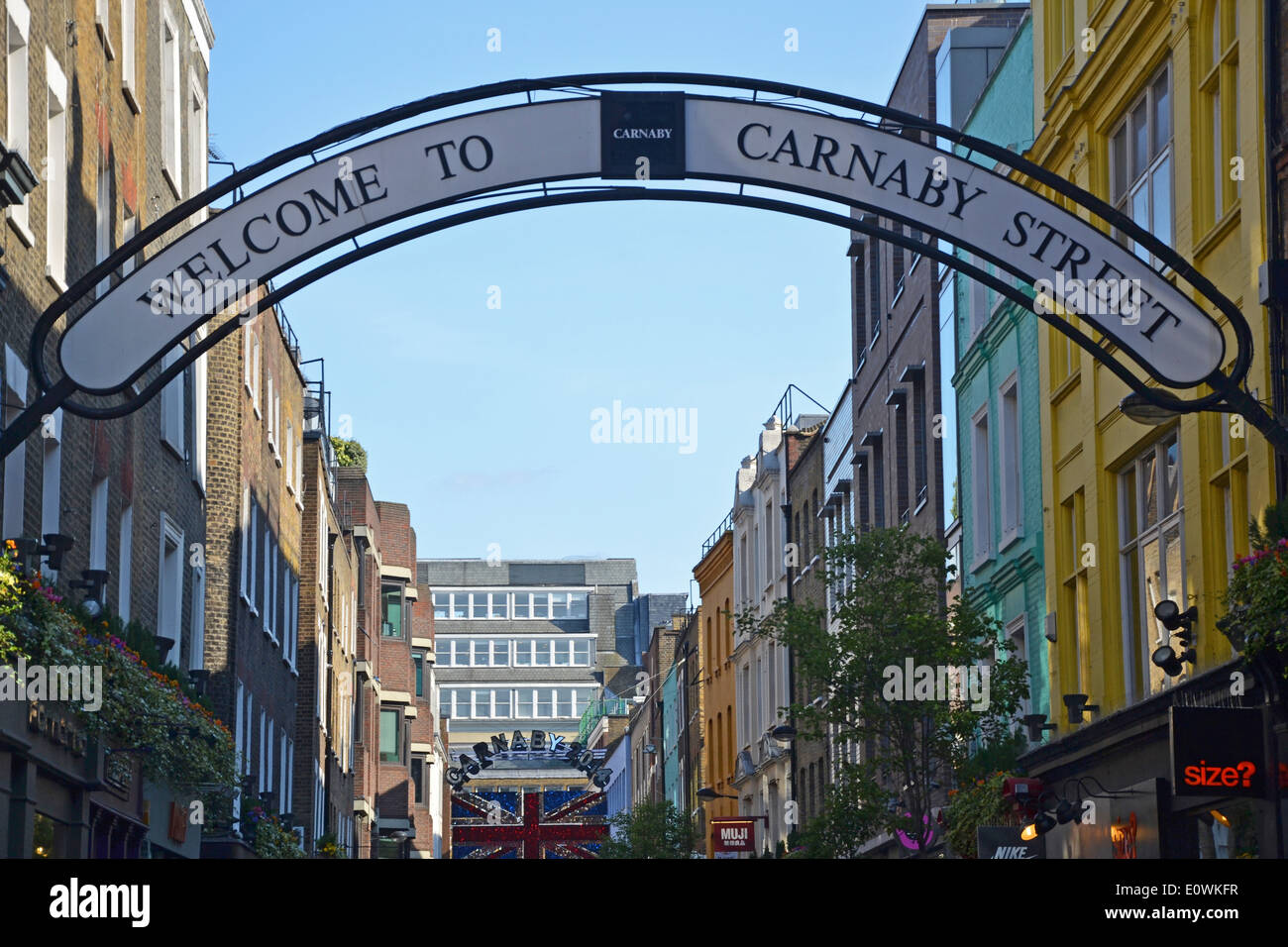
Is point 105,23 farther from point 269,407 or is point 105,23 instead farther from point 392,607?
point 392,607

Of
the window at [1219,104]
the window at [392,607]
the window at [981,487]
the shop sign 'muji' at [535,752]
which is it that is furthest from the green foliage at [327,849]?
the shop sign 'muji' at [535,752]

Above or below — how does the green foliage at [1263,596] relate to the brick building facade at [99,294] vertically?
below

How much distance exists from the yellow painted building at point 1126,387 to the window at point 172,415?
37.1 feet

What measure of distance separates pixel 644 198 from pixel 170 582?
15456 millimetres

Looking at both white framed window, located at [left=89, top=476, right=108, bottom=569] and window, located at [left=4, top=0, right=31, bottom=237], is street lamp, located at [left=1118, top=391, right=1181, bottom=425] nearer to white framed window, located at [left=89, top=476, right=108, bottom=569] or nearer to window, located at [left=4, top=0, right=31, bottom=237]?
window, located at [left=4, top=0, right=31, bottom=237]

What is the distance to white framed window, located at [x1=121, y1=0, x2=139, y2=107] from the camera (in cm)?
2250

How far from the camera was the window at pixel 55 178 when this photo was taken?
60.2 feet

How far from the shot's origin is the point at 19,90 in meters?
17.1

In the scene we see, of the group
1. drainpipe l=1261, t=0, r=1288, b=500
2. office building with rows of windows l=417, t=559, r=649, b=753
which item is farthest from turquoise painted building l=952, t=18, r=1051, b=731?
office building with rows of windows l=417, t=559, r=649, b=753

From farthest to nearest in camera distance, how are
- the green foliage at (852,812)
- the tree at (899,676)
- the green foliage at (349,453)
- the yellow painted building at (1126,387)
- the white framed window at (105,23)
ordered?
the green foliage at (349,453) < the green foliage at (852,812) < the tree at (899,676) < the white framed window at (105,23) < the yellow painted building at (1126,387)

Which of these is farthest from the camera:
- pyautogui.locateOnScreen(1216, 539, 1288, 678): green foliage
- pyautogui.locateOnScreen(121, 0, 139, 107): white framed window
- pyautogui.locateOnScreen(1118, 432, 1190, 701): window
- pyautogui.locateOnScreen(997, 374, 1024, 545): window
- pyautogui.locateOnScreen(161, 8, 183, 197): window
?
pyautogui.locateOnScreen(161, 8, 183, 197): window

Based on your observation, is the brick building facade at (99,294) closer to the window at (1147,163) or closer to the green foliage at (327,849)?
the window at (1147,163)

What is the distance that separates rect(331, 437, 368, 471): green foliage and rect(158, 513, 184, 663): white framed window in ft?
95.7
